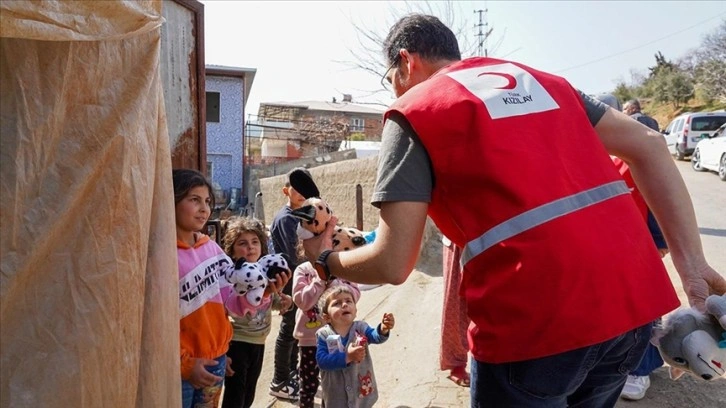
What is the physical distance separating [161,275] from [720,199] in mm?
12510

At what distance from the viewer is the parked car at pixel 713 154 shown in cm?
1384

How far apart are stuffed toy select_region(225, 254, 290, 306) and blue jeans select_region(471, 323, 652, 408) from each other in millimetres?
1061

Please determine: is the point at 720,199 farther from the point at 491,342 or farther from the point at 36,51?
the point at 36,51

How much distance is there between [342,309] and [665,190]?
1.70 m

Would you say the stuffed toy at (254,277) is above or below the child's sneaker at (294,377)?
above

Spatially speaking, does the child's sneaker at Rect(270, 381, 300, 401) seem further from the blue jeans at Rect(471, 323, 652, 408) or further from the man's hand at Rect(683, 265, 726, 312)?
the man's hand at Rect(683, 265, 726, 312)

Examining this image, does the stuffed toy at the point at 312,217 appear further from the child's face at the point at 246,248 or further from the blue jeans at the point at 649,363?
the blue jeans at the point at 649,363

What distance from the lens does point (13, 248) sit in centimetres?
121

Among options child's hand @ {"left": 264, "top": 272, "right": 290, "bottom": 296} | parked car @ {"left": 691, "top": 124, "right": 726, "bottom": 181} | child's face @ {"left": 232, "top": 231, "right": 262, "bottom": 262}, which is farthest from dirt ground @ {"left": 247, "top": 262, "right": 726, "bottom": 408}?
parked car @ {"left": 691, "top": 124, "right": 726, "bottom": 181}

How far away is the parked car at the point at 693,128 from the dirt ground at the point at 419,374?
14.7 metres

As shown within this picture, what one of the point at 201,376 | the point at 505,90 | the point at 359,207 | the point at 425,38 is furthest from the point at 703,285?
the point at 359,207

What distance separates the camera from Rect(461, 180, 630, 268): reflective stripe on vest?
1467 millimetres

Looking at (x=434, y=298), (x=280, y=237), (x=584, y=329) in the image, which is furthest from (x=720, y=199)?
(x=584, y=329)

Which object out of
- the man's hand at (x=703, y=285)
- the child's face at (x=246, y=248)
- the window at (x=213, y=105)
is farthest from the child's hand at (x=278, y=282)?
the window at (x=213, y=105)
